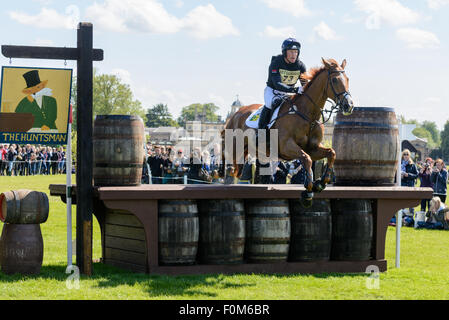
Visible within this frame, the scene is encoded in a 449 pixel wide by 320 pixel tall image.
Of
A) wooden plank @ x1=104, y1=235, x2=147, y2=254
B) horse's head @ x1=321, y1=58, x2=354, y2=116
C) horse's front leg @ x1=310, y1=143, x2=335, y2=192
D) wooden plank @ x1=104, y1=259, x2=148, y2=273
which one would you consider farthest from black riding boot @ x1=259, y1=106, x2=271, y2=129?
wooden plank @ x1=104, y1=259, x2=148, y2=273

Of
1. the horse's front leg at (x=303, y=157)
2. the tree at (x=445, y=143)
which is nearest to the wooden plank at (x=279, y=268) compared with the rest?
the horse's front leg at (x=303, y=157)

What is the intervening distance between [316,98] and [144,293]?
403 centimetres

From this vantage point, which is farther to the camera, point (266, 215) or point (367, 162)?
point (367, 162)

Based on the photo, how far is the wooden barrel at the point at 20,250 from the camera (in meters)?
8.12

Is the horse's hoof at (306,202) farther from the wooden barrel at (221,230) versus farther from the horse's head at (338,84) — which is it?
the horse's head at (338,84)

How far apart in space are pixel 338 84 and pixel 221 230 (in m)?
2.70

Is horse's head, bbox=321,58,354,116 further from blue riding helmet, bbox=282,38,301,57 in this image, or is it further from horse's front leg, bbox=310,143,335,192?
horse's front leg, bbox=310,143,335,192

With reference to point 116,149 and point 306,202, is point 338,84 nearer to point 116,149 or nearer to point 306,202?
point 306,202

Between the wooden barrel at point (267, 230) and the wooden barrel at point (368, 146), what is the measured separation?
159 cm

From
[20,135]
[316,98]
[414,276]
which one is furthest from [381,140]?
[20,135]

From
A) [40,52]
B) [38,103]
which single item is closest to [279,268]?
[38,103]

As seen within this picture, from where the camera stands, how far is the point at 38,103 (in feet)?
27.9

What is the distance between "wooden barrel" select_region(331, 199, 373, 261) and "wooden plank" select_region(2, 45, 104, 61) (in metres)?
4.14
